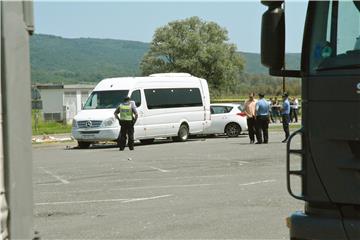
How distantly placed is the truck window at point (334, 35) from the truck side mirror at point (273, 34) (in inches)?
9.2

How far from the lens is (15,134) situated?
1.98 meters

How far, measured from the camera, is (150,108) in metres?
22.8

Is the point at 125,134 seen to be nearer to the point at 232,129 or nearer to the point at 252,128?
the point at 252,128

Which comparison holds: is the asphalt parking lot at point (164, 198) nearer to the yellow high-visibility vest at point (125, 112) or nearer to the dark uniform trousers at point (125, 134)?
the dark uniform trousers at point (125, 134)

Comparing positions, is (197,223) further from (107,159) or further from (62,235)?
(107,159)

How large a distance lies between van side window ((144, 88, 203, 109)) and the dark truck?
62.0ft

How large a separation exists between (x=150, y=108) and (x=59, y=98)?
1234 inches

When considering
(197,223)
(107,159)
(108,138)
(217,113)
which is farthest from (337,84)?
(217,113)

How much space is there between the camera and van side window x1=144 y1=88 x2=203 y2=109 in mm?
22964

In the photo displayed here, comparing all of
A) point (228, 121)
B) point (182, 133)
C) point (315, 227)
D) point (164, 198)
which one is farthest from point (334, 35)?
point (228, 121)

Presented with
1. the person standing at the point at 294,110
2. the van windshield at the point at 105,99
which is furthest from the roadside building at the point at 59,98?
the van windshield at the point at 105,99

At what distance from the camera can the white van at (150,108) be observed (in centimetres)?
2167

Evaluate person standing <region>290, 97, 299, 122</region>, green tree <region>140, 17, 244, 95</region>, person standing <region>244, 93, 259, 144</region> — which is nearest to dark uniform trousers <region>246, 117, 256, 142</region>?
person standing <region>244, 93, 259, 144</region>

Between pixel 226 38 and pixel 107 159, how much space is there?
73907mm
